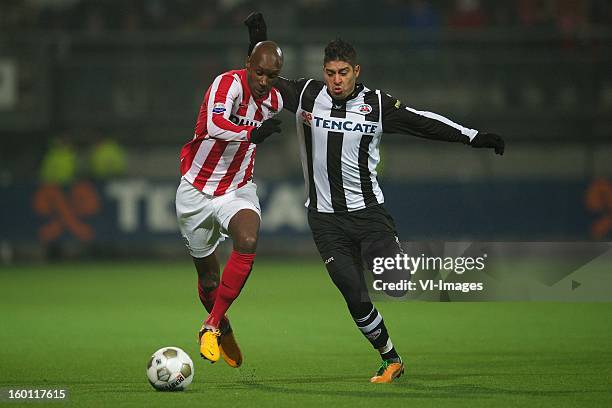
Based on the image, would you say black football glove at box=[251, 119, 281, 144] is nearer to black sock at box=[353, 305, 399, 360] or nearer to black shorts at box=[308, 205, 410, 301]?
black shorts at box=[308, 205, 410, 301]

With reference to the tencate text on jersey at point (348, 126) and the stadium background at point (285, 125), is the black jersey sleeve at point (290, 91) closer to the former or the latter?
the tencate text on jersey at point (348, 126)

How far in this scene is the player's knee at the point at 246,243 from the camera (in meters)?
7.32

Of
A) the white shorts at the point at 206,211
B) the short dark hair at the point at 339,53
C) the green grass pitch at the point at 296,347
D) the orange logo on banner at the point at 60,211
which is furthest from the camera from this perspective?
the orange logo on banner at the point at 60,211

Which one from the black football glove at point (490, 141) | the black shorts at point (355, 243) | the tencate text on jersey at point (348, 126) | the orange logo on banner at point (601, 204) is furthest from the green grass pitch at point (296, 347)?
the orange logo on banner at point (601, 204)

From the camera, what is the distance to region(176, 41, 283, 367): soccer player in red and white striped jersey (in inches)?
287

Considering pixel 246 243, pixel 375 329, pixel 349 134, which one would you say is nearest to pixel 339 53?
pixel 349 134

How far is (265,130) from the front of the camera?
22.8ft

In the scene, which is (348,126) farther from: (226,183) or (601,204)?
(601,204)

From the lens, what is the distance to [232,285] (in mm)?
7309

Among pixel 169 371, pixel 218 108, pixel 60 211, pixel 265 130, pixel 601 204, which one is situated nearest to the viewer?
pixel 169 371

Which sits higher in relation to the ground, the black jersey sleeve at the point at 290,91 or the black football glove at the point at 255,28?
the black football glove at the point at 255,28

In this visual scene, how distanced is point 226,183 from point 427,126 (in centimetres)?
146

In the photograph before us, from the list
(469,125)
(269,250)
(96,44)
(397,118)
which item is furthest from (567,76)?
(397,118)

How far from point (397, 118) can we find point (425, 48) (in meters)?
10.0
